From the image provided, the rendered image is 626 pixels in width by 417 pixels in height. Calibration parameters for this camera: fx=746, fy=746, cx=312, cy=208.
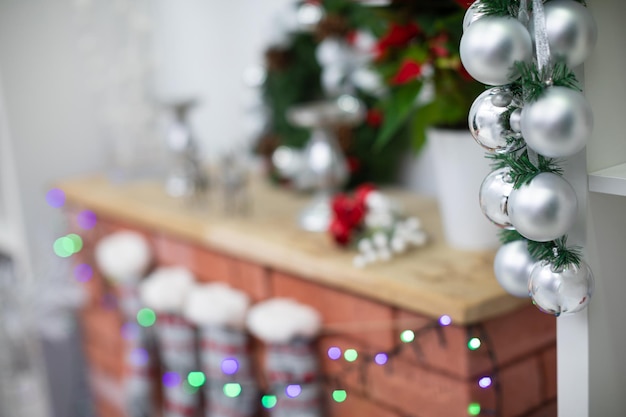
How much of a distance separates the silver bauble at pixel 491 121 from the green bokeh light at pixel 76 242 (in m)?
1.28

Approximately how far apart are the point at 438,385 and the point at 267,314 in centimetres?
31

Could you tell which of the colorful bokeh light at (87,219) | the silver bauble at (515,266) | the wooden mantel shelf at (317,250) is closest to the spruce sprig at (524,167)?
the silver bauble at (515,266)

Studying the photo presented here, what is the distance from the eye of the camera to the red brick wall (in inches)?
37.4

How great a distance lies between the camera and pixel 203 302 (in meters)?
1.28

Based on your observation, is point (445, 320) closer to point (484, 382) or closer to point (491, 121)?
point (484, 382)

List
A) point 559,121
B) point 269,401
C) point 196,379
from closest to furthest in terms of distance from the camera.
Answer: point 559,121 < point 269,401 < point 196,379

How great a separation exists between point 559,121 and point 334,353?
2.05 ft

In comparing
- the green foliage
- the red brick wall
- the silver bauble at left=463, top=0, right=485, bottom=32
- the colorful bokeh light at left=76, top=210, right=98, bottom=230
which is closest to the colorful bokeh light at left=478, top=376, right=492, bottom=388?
the red brick wall

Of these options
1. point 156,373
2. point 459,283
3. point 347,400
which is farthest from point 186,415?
point 459,283

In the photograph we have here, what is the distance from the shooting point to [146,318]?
1.53 metres

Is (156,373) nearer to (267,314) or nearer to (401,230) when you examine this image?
(267,314)

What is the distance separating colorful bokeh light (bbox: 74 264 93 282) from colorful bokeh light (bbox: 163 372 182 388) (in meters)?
0.42

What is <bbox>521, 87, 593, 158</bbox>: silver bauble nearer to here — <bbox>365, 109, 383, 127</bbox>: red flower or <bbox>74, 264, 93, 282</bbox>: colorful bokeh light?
<bbox>365, 109, 383, 127</bbox>: red flower

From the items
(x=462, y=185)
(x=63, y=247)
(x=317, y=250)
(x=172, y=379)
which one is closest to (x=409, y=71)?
(x=462, y=185)
